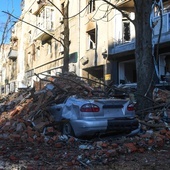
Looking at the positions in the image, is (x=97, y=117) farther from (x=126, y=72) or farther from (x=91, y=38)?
(x=91, y=38)

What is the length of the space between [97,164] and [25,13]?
33512 millimetres

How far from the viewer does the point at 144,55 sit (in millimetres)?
8961

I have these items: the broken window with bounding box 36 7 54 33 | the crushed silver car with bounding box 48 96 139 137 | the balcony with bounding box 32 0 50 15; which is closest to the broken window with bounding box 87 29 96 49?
the broken window with bounding box 36 7 54 33

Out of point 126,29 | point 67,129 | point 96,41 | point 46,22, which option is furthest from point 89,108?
point 46,22

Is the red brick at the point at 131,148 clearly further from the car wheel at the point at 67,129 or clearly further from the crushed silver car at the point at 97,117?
the car wheel at the point at 67,129

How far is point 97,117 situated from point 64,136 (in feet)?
3.33

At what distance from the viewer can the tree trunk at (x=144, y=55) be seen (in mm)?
8930

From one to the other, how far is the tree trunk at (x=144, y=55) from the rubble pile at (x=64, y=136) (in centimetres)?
56

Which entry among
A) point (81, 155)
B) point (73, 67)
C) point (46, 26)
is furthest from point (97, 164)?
point (46, 26)

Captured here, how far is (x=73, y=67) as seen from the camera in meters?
22.3

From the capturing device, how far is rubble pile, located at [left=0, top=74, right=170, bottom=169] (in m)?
5.50

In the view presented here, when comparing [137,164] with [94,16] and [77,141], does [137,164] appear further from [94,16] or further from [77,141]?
[94,16]

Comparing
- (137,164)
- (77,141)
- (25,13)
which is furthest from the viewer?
(25,13)

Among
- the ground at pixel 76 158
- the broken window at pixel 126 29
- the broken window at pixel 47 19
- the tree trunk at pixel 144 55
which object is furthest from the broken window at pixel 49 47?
the ground at pixel 76 158
